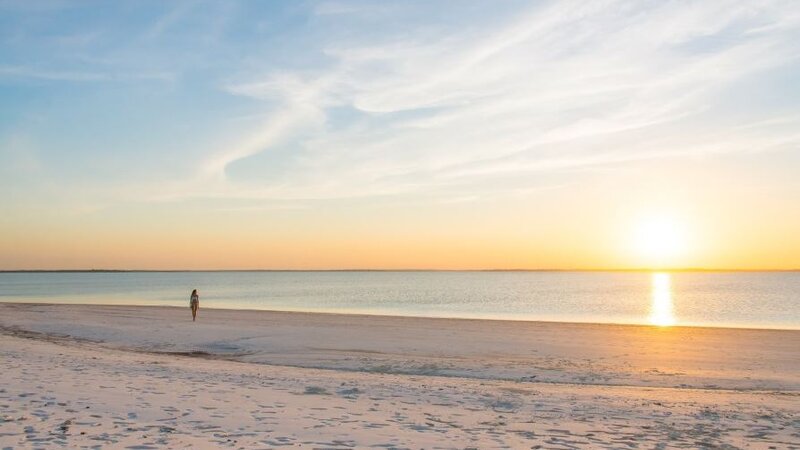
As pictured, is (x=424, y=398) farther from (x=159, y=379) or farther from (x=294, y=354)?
(x=294, y=354)

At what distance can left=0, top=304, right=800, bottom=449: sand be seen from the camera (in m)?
9.46

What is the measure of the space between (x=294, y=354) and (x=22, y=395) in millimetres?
12524

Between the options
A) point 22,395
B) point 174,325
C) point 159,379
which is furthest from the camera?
point 174,325

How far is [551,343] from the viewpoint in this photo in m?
26.4

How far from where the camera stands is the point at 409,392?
14.2 metres

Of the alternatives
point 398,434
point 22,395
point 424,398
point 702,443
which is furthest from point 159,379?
point 702,443

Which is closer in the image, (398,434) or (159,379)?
(398,434)

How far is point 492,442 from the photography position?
30.7 feet

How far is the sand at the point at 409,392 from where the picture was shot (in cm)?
946

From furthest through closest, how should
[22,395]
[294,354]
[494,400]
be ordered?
[294,354]
[494,400]
[22,395]

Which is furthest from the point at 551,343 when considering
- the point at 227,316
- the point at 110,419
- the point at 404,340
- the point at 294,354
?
the point at 227,316

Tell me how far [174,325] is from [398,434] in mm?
28385

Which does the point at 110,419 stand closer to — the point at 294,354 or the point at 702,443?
the point at 702,443

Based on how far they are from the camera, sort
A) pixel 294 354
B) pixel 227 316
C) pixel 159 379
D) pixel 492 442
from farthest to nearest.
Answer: pixel 227 316, pixel 294 354, pixel 159 379, pixel 492 442
